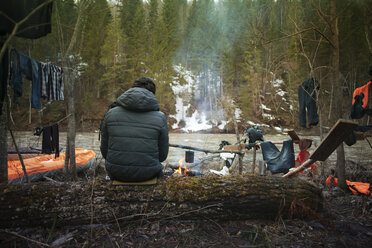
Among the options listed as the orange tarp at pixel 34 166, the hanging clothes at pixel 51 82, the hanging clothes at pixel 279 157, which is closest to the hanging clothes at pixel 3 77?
the hanging clothes at pixel 51 82

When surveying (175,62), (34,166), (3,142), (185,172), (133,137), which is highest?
(175,62)

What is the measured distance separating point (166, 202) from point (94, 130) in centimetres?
2306

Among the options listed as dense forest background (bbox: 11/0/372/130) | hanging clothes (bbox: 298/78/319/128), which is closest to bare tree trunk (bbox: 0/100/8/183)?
Answer: hanging clothes (bbox: 298/78/319/128)

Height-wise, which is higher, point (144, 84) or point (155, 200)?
point (144, 84)

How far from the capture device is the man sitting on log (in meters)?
2.15

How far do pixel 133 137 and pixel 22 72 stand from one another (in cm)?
326

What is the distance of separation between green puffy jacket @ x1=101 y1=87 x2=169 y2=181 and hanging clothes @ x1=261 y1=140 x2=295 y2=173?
360 cm

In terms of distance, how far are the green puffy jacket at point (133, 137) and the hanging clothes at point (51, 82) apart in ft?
10.8

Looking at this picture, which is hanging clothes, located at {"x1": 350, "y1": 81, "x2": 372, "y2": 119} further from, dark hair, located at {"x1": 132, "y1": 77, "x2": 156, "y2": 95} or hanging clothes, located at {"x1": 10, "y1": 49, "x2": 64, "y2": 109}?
hanging clothes, located at {"x1": 10, "y1": 49, "x2": 64, "y2": 109}

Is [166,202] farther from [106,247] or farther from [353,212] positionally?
[353,212]

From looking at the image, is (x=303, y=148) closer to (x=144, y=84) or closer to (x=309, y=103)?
(x=309, y=103)

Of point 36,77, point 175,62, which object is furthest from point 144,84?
point 175,62

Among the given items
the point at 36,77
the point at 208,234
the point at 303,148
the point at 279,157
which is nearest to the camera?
the point at 208,234

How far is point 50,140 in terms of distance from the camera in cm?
496
